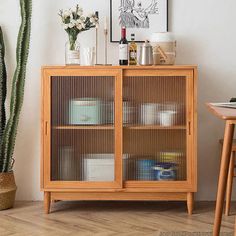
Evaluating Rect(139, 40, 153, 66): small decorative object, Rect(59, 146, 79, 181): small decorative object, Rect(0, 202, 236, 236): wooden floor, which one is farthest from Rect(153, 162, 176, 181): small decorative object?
Rect(139, 40, 153, 66): small decorative object

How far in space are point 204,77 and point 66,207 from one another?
1.42 metres

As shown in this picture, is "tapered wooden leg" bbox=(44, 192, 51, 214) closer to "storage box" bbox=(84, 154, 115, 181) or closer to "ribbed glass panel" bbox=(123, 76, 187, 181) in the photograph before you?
"storage box" bbox=(84, 154, 115, 181)

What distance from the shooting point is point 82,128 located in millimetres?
4047

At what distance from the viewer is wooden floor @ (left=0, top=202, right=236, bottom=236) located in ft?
11.7

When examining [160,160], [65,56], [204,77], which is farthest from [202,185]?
[65,56]

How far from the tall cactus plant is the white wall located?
216 millimetres

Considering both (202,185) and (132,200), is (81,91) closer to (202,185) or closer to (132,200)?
(132,200)

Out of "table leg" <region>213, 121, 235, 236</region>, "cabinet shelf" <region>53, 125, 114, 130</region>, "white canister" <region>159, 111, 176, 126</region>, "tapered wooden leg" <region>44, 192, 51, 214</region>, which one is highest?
"white canister" <region>159, 111, 176, 126</region>

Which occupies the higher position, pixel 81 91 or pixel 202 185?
pixel 81 91

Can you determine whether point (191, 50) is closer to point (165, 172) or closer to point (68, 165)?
point (165, 172)

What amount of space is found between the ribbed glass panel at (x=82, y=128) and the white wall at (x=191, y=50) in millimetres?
Result: 412

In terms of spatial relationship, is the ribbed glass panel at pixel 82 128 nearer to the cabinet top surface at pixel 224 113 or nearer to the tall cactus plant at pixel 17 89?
the tall cactus plant at pixel 17 89

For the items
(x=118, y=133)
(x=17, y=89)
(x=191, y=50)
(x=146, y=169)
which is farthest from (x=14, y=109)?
(x=191, y=50)

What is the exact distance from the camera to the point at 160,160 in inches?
159
